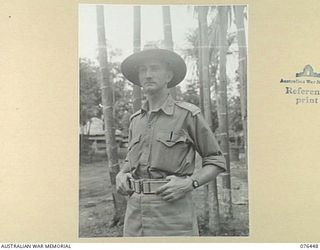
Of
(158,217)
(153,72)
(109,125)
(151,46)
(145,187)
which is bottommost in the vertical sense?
(158,217)

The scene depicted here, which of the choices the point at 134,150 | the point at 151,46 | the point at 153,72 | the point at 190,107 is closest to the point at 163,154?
the point at 134,150

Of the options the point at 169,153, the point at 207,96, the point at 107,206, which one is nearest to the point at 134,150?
the point at 169,153

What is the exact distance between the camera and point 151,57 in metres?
1.91

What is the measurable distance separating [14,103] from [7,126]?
10cm

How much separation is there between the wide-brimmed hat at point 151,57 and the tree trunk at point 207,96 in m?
0.09

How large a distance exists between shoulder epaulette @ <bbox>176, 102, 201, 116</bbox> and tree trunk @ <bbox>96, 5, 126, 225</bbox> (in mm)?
300

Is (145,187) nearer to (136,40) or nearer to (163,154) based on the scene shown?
(163,154)

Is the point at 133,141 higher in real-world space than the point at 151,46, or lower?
lower

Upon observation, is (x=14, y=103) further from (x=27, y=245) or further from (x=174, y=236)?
(x=174, y=236)

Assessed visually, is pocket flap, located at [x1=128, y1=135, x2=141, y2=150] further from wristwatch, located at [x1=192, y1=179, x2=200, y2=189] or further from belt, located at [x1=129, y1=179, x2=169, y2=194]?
wristwatch, located at [x1=192, y1=179, x2=200, y2=189]

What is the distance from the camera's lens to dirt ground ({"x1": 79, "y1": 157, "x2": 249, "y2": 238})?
1900 mm

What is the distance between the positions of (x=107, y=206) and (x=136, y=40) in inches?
28.4

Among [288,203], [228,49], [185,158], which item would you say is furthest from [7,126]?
[288,203]

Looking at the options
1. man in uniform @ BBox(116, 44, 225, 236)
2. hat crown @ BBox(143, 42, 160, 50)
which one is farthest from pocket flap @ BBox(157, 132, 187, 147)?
hat crown @ BBox(143, 42, 160, 50)
